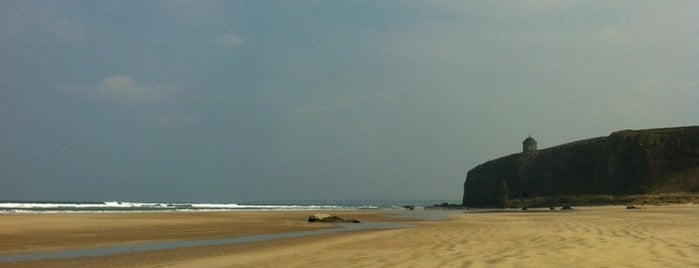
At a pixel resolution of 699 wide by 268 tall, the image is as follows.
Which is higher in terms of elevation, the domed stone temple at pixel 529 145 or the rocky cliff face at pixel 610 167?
the domed stone temple at pixel 529 145

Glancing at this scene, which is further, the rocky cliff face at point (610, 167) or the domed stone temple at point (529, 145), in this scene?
the domed stone temple at point (529, 145)

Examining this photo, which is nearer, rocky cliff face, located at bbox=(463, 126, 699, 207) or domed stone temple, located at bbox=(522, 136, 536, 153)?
rocky cliff face, located at bbox=(463, 126, 699, 207)

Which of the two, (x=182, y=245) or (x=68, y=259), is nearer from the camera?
(x=68, y=259)

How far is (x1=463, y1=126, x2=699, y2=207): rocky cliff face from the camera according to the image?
77938 millimetres

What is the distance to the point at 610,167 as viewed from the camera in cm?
8419

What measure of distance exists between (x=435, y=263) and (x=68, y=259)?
8.70m

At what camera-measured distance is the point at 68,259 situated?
45.1 feet

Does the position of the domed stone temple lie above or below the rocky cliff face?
above

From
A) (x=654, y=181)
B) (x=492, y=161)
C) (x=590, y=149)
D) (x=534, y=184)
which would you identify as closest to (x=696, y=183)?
(x=654, y=181)

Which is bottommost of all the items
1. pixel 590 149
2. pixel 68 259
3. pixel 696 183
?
pixel 68 259

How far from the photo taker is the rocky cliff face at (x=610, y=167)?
7794 cm

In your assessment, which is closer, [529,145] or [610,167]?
[610,167]

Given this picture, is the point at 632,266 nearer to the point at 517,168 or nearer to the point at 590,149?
the point at 590,149

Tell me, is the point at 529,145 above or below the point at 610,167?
above
